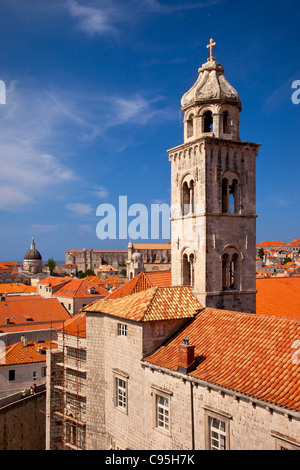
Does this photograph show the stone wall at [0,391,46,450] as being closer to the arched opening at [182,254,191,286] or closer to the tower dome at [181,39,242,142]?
the arched opening at [182,254,191,286]

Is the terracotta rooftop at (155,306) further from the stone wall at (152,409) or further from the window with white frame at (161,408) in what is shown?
the window with white frame at (161,408)

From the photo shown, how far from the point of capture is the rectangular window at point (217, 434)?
12828 millimetres

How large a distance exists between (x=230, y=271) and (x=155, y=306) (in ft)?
20.4

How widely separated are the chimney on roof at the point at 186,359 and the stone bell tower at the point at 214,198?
5616 mm

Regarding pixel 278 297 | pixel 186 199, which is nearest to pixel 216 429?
pixel 186 199

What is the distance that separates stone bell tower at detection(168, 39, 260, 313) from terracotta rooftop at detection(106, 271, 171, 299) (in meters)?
1.78

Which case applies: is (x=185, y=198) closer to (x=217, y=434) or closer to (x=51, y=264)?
(x=217, y=434)

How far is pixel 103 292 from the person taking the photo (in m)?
64.1

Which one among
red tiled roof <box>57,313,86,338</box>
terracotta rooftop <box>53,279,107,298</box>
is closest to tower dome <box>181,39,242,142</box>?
red tiled roof <box>57,313,86,338</box>

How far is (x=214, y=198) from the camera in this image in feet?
66.3

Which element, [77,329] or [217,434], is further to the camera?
[77,329]

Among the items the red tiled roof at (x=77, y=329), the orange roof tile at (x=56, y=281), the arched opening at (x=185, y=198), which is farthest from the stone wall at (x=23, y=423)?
the orange roof tile at (x=56, y=281)
